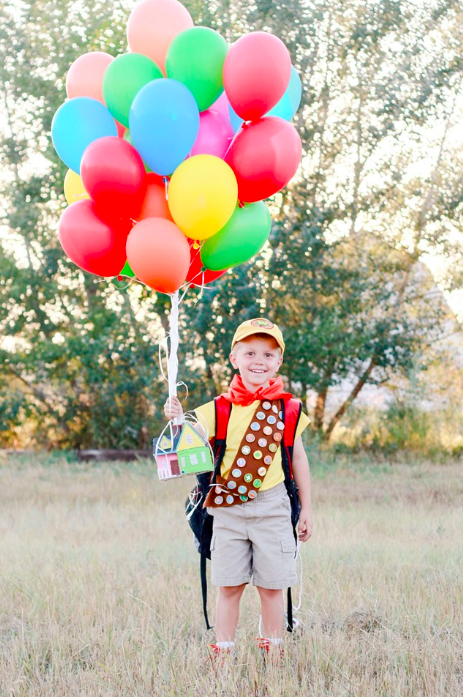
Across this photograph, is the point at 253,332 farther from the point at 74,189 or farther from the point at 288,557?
the point at 74,189

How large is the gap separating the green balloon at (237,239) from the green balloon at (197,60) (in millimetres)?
575

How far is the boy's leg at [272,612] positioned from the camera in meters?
3.33

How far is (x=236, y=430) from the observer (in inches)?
131

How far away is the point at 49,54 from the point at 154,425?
568 centimetres

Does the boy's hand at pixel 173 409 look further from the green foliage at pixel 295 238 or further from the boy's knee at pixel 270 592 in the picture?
the green foliage at pixel 295 238

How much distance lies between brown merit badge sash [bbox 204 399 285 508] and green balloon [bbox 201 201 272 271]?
81 cm

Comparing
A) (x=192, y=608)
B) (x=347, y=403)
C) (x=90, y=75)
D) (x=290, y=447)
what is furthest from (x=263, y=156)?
(x=347, y=403)

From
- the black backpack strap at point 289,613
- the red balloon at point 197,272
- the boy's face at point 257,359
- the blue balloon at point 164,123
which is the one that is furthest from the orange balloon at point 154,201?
the black backpack strap at point 289,613

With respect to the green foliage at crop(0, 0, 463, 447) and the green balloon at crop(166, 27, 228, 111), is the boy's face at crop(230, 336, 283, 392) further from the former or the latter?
the green foliage at crop(0, 0, 463, 447)

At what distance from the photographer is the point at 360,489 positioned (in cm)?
815

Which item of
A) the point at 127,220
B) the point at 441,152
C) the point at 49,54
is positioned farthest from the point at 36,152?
the point at 127,220

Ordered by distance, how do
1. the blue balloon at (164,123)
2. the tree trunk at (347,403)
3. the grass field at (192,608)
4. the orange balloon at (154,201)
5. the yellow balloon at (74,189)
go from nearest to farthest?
the grass field at (192,608)
the blue balloon at (164,123)
the orange balloon at (154,201)
the yellow balloon at (74,189)
the tree trunk at (347,403)

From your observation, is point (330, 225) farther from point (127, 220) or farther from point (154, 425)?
point (127, 220)

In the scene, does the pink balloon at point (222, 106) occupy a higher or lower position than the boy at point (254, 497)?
higher
